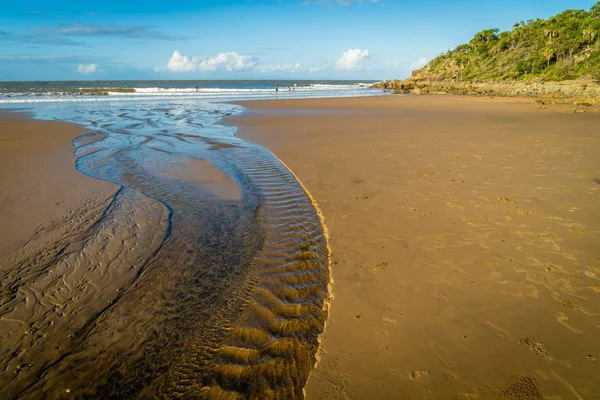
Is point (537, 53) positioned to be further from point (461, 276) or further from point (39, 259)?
point (39, 259)

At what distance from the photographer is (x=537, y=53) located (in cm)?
5388

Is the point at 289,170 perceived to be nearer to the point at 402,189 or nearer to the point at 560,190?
the point at 402,189

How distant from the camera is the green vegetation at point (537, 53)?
148 ft

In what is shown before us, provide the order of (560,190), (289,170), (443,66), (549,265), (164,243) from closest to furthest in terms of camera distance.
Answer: (549,265)
(164,243)
(560,190)
(289,170)
(443,66)

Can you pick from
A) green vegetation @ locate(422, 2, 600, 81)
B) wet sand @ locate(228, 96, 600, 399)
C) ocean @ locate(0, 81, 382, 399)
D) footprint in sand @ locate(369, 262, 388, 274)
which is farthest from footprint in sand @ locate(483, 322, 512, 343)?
green vegetation @ locate(422, 2, 600, 81)

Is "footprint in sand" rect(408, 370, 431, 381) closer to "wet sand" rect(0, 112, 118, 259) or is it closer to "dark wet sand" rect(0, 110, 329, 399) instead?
"dark wet sand" rect(0, 110, 329, 399)

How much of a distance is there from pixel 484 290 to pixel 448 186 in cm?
371

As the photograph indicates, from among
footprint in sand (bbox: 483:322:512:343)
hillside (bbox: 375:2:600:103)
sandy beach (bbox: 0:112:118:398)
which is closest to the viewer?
footprint in sand (bbox: 483:322:512:343)

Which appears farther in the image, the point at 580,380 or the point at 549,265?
the point at 549,265

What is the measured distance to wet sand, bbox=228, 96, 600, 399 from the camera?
2824mm

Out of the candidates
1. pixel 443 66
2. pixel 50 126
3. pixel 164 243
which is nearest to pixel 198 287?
pixel 164 243

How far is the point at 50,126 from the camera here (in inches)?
654

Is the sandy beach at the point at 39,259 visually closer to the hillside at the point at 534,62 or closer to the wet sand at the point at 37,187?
the wet sand at the point at 37,187

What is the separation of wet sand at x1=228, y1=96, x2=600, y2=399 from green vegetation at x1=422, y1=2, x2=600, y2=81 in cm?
4529
